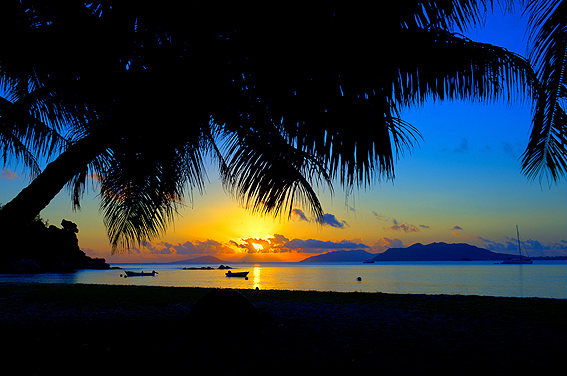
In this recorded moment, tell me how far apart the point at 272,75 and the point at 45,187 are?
2.49 metres

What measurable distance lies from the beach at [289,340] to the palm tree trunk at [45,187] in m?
1.52

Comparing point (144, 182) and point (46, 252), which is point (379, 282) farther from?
point (46, 252)

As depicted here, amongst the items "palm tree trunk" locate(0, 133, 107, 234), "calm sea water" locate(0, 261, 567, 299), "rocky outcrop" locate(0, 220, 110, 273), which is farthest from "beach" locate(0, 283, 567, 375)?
"rocky outcrop" locate(0, 220, 110, 273)

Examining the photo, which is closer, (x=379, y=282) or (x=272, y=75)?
(x=272, y=75)

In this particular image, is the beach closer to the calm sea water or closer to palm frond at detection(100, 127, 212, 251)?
palm frond at detection(100, 127, 212, 251)

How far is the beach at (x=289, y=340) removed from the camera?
3.46 metres

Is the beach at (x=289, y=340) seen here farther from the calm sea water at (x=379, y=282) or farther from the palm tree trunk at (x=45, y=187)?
the calm sea water at (x=379, y=282)

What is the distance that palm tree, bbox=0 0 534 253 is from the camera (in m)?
2.96

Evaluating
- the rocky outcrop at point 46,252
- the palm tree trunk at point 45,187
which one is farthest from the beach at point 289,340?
the rocky outcrop at point 46,252

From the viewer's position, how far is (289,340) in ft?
15.1

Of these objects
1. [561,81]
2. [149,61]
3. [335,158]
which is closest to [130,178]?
[149,61]

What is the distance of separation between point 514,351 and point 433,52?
12.3 ft

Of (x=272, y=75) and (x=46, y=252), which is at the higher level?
(x=272, y=75)

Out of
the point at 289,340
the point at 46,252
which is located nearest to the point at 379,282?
the point at 289,340
